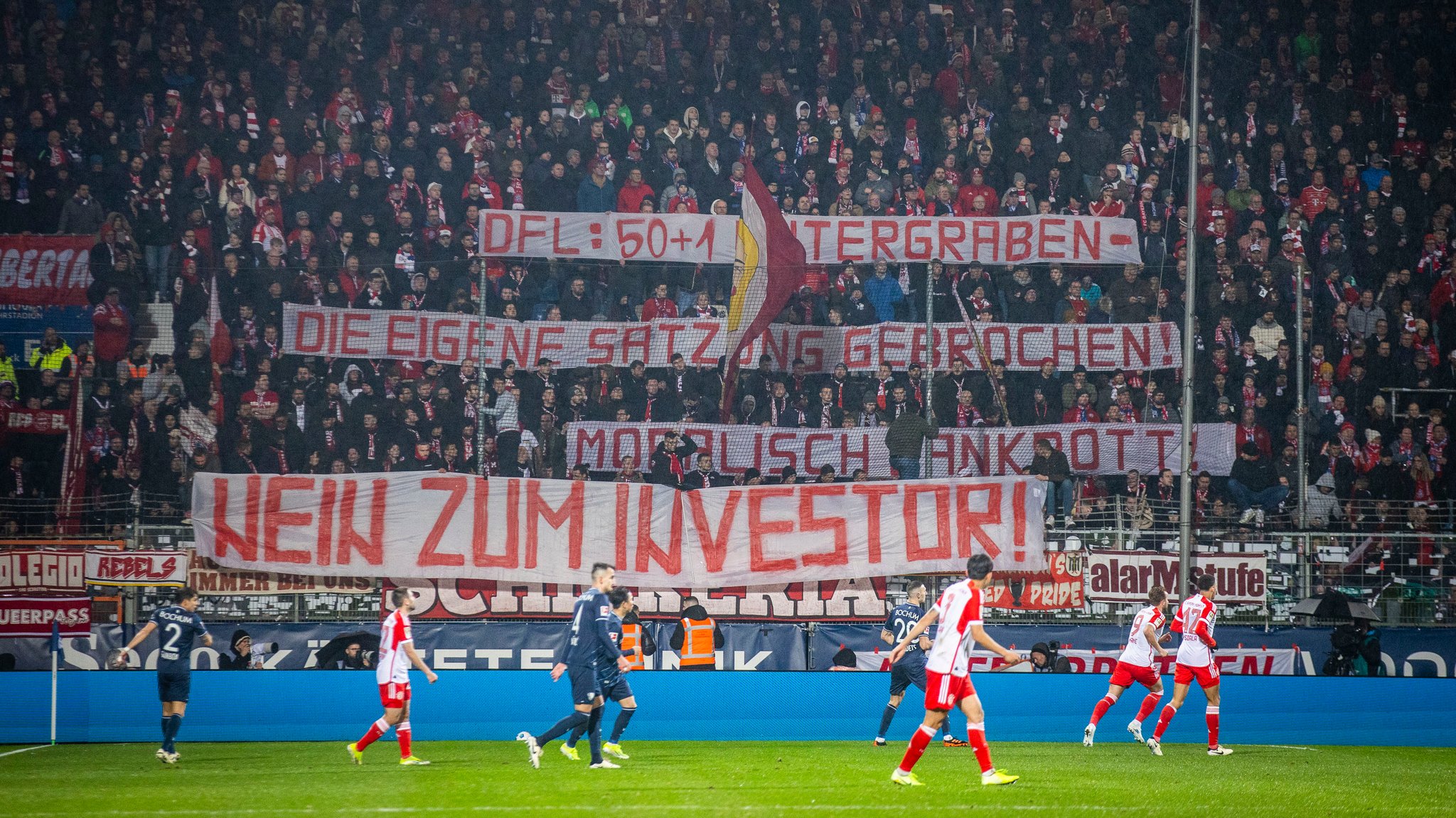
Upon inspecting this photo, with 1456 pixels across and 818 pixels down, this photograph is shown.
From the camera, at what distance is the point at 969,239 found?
21.0 metres

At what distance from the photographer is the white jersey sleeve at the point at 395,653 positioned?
1339cm

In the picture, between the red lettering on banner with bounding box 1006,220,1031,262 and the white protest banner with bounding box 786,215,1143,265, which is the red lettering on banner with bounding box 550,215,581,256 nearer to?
the white protest banner with bounding box 786,215,1143,265

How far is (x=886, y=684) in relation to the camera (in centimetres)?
1714

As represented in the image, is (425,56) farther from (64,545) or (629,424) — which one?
(64,545)

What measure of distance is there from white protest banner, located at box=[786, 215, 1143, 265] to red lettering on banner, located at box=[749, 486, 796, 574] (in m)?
4.03

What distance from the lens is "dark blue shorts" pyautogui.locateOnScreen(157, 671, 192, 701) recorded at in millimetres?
14219

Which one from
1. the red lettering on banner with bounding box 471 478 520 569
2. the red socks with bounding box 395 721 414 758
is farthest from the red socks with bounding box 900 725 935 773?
the red lettering on banner with bounding box 471 478 520 569

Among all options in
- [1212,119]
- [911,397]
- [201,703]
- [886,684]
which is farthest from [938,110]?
[201,703]

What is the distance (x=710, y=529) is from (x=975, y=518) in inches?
130

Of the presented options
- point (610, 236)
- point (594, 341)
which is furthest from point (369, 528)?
point (610, 236)

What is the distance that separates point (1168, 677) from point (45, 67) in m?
19.8

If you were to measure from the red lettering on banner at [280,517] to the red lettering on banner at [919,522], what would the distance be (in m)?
7.38

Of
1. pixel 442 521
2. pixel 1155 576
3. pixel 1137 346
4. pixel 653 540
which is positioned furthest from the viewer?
pixel 1137 346

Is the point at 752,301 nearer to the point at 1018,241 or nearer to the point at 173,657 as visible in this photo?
the point at 1018,241
